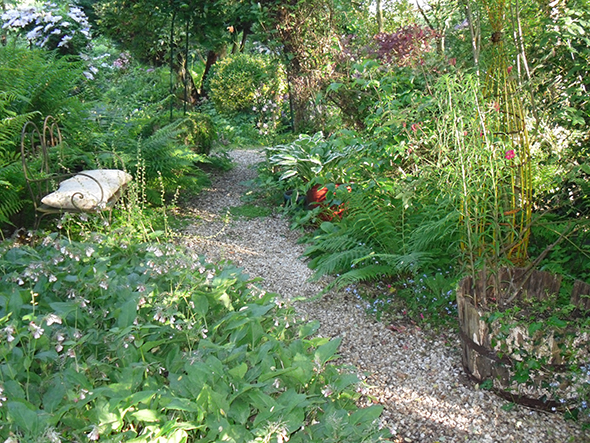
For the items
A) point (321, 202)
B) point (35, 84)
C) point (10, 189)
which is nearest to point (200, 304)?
point (10, 189)

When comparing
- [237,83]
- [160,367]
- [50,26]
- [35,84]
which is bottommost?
[160,367]

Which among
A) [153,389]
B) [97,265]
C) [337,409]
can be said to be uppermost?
[97,265]

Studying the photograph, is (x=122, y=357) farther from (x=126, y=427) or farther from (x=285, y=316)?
(x=285, y=316)

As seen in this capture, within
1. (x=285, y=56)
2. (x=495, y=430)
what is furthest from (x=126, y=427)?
(x=285, y=56)

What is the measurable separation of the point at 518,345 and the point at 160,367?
1.39 metres

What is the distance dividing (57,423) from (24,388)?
8.2 inches

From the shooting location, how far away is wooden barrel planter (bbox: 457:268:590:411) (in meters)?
2.08

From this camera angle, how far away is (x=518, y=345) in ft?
7.06

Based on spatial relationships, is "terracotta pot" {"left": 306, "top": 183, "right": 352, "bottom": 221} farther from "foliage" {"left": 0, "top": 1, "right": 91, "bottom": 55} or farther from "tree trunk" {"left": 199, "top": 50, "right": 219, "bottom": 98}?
"tree trunk" {"left": 199, "top": 50, "right": 219, "bottom": 98}

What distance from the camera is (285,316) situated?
85.8 inches

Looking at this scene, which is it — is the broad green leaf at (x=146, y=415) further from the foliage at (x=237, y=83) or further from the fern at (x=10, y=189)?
the foliage at (x=237, y=83)

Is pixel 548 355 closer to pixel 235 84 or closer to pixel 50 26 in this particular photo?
pixel 50 26

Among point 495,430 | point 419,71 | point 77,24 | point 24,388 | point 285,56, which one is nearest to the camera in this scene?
point 24,388

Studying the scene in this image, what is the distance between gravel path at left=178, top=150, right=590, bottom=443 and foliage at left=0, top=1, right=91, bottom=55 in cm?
521
